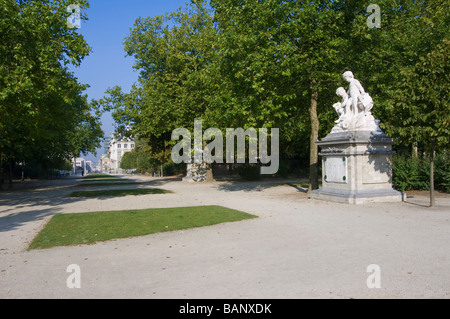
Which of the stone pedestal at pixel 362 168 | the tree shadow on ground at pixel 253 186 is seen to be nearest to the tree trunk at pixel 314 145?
the tree shadow on ground at pixel 253 186

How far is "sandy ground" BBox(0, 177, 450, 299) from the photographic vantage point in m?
4.83

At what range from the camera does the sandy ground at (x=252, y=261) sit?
15.8ft

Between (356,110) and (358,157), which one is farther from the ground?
(356,110)

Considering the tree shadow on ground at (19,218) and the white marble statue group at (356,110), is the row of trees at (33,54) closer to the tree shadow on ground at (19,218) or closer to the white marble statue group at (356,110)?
the tree shadow on ground at (19,218)

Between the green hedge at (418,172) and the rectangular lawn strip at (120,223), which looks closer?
the rectangular lawn strip at (120,223)

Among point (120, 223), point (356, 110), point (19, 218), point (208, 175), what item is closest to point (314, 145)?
point (356, 110)

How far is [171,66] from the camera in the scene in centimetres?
3120

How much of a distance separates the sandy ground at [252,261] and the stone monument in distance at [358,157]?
352 centimetres

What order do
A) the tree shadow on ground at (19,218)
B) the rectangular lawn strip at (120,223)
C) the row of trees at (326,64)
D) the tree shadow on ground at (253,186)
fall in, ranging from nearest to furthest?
the rectangular lawn strip at (120,223) → the tree shadow on ground at (19,218) → the row of trees at (326,64) → the tree shadow on ground at (253,186)

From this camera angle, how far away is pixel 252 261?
627 cm

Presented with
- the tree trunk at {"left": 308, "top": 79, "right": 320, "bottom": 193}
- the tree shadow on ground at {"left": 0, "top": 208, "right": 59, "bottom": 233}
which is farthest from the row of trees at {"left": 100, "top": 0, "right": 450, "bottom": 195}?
the tree shadow on ground at {"left": 0, "top": 208, "right": 59, "bottom": 233}

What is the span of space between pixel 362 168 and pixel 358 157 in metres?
0.47

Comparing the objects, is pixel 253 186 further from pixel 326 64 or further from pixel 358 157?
pixel 358 157

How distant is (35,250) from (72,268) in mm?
2055
